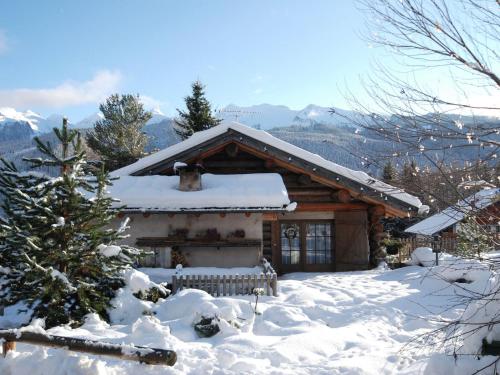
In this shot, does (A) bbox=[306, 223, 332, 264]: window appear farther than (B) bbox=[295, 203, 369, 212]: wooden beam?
Yes

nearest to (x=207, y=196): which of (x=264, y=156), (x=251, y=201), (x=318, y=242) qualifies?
(x=251, y=201)

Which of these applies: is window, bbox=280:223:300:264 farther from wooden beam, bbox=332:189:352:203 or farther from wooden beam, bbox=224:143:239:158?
wooden beam, bbox=224:143:239:158

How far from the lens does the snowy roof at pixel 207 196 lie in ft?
39.3

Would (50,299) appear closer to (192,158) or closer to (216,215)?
(216,215)

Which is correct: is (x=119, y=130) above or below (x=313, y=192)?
above

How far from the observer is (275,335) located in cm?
755

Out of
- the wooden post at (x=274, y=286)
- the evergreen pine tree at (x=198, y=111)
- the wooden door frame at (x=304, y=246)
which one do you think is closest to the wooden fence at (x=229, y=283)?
the wooden post at (x=274, y=286)

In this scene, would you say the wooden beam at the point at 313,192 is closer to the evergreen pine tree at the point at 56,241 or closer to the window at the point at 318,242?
the window at the point at 318,242

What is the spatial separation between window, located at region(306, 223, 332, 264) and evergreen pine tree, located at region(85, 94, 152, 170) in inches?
808

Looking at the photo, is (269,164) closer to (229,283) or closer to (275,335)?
(229,283)

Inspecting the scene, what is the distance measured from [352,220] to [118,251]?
30.9ft

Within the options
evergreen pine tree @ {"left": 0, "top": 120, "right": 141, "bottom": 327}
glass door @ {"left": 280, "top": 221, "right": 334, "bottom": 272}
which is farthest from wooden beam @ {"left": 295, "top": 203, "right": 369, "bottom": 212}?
evergreen pine tree @ {"left": 0, "top": 120, "right": 141, "bottom": 327}

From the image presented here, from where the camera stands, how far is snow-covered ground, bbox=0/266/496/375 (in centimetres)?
521

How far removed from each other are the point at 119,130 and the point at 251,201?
2509cm
